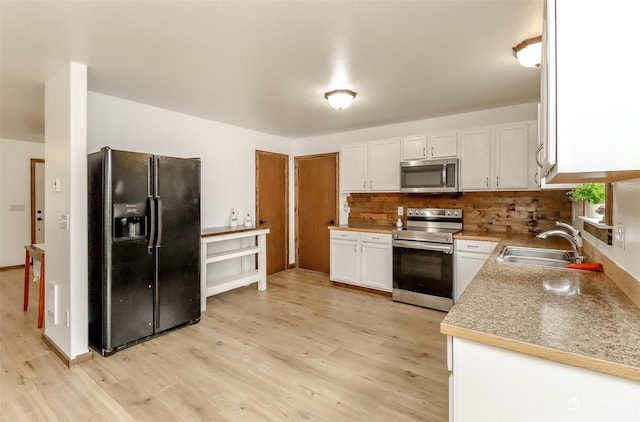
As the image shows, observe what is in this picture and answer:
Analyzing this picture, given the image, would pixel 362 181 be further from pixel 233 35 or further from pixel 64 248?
pixel 64 248

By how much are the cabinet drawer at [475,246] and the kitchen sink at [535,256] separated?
2.23ft

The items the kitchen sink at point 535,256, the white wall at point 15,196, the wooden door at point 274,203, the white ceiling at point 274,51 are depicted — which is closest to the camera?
the white ceiling at point 274,51

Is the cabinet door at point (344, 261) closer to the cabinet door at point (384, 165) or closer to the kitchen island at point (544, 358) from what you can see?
the cabinet door at point (384, 165)

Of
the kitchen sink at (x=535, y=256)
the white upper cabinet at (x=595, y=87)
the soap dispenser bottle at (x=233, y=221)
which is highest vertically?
the white upper cabinet at (x=595, y=87)

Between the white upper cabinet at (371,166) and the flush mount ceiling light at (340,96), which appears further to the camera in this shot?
the white upper cabinet at (371,166)

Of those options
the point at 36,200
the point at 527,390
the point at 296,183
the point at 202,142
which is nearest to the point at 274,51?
the point at 202,142

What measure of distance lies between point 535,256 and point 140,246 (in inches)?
A: 133

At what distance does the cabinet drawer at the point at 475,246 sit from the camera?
3375mm

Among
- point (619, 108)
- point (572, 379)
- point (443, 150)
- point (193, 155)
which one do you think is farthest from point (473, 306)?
point (193, 155)

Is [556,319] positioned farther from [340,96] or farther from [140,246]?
[140,246]

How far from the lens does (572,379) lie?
3.10 feet

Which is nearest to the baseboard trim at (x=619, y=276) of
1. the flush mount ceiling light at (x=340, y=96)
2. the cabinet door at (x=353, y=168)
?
the flush mount ceiling light at (x=340, y=96)

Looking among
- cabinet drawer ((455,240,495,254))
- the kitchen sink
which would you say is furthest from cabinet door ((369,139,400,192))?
the kitchen sink

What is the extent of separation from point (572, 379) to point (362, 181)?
378 centimetres
